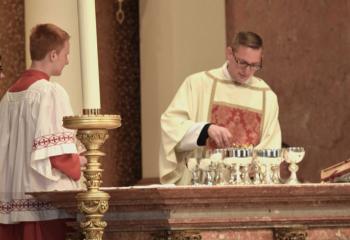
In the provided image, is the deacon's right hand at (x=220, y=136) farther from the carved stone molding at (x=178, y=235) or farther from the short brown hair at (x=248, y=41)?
the carved stone molding at (x=178, y=235)

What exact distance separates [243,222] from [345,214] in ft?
1.51

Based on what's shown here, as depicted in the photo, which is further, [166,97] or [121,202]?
[166,97]

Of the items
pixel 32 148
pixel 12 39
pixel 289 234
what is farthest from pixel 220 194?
pixel 12 39

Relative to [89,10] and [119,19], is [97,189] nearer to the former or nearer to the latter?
[89,10]

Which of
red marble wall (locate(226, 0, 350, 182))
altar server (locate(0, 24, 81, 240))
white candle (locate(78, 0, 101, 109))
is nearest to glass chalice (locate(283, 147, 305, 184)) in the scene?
altar server (locate(0, 24, 81, 240))

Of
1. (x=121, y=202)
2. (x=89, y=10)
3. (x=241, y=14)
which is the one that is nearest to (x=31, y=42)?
(x=121, y=202)

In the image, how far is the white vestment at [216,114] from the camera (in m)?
6.96

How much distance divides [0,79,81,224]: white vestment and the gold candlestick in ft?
3.99

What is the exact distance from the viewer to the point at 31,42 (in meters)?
6.35

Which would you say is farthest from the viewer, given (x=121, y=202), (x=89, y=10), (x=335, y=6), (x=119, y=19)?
(x=119, y=19)

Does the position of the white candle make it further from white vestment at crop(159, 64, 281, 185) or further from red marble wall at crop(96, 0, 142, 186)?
red marble wall at crop(96, 0, 142, 186)

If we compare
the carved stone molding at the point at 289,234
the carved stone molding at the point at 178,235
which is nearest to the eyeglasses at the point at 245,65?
the carved stone molding at the point at 289,234

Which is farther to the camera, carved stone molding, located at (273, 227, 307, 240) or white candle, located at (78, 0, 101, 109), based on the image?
carved stone molding, located at (273, 227, 307, 240)

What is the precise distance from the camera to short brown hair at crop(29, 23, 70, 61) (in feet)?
20.7
